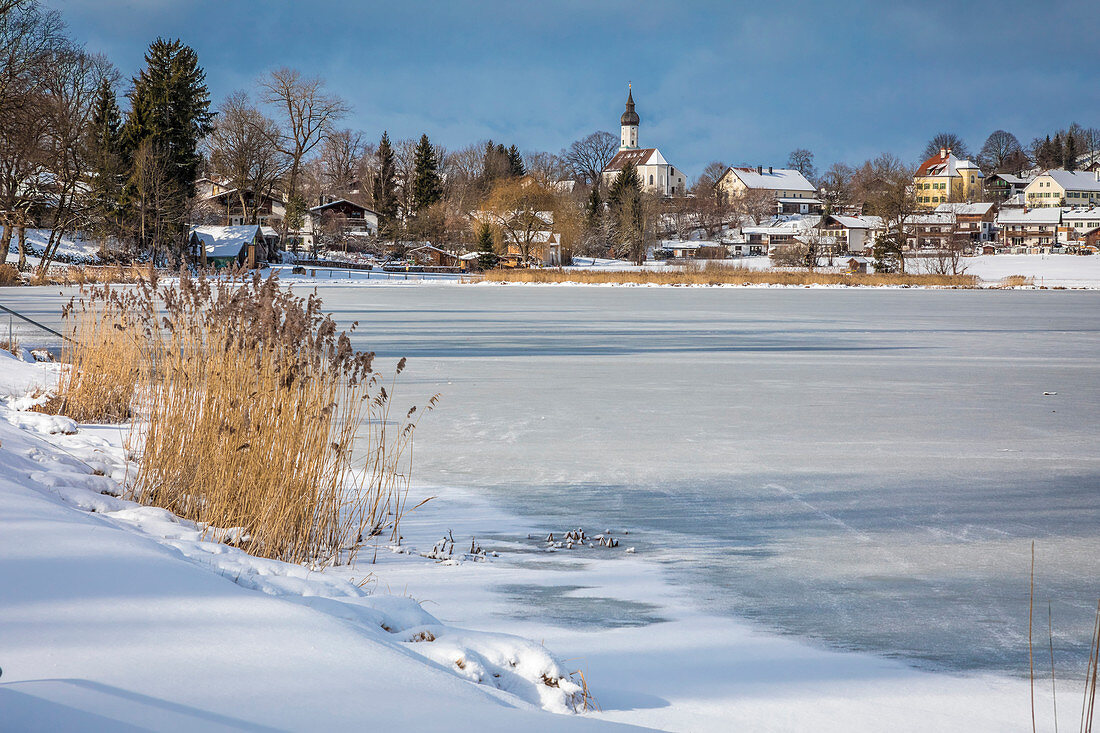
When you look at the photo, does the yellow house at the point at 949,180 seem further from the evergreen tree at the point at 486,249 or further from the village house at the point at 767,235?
the evergreen tree at the point at 486,249

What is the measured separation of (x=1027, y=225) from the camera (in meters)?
120

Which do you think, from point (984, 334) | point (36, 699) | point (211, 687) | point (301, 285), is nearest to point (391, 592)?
point (211, 687)

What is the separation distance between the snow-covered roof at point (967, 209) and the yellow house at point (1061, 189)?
1760 cm

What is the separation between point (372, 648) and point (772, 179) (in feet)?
483

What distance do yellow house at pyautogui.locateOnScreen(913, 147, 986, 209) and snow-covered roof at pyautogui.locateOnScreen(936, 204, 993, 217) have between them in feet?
48.7

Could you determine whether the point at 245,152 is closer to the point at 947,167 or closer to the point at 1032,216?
the point at 1032,216

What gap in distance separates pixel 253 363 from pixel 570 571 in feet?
6.85

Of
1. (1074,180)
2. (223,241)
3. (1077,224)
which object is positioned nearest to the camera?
(223,241)

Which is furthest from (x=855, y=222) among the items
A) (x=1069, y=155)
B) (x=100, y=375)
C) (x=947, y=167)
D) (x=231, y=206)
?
(x=100, y=375)

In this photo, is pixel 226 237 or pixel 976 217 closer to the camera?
pixel 226 237

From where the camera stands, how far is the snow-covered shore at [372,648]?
214 cm

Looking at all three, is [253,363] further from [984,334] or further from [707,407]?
[984,334]

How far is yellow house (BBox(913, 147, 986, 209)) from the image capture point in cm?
14288

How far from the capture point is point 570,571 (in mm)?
4895
